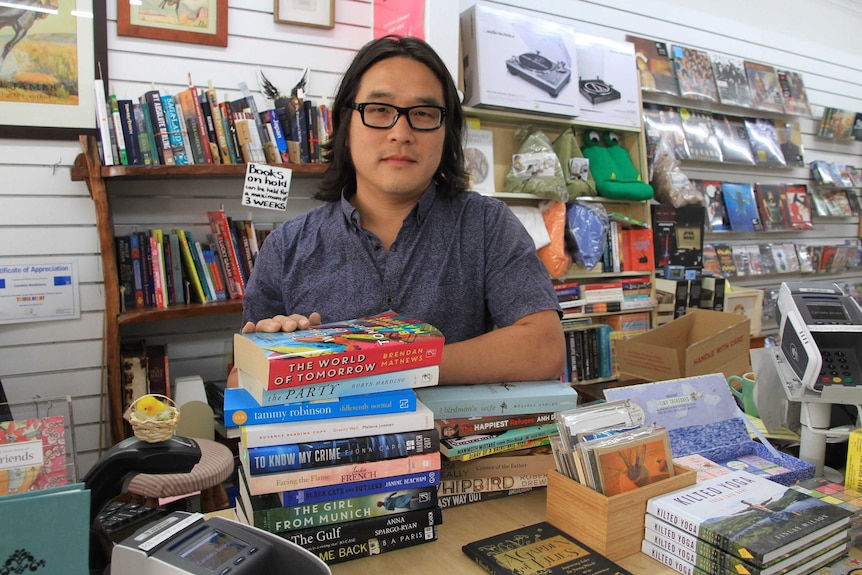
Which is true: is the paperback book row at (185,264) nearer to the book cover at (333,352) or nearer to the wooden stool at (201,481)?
the wooden stool at (201,481)

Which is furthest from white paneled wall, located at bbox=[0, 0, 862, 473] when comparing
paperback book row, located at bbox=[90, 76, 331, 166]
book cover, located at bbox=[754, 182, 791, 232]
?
book cover, located at bbox=[754, 182, 791, 232]

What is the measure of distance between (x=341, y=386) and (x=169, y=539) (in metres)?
0.32

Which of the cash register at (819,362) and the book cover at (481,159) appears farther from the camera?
Result: the book cover at (481,159)

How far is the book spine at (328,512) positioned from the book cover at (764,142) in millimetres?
4437

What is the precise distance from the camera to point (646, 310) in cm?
367

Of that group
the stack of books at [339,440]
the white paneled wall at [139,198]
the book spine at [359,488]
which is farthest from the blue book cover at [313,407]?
the white paneled wall at [139,198]

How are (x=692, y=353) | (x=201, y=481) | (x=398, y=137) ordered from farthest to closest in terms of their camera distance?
(x=692, y=353) → (x=201, y=481) → (x=398, y=137)

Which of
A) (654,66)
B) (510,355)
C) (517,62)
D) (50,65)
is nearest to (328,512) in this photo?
(510,355)

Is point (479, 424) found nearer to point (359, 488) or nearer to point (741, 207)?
point (359, 488)

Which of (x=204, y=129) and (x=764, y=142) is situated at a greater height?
(x=764, y=142)

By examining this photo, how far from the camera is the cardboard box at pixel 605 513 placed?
0.88 metres

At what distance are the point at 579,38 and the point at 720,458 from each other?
9.63 feet

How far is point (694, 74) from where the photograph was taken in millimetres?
4047

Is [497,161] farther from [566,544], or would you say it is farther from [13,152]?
[566,544]
